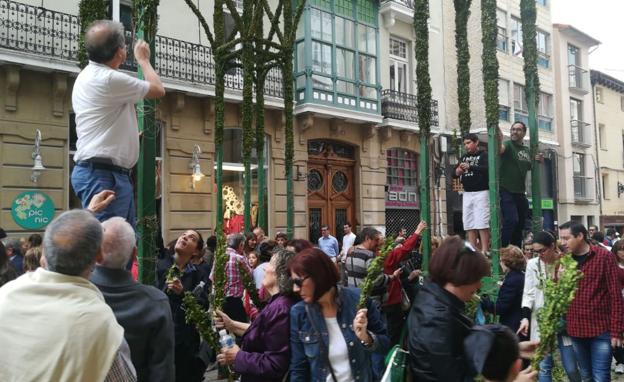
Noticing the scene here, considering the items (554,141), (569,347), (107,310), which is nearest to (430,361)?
(107,310)

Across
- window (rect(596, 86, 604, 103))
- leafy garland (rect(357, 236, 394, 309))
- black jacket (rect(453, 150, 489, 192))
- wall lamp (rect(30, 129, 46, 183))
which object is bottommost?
leafy garland (rect(357, 236, 394, 309))

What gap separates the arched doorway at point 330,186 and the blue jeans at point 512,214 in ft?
37.1

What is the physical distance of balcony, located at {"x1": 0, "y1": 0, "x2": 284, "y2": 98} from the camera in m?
12.3

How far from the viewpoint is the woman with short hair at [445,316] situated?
269cm

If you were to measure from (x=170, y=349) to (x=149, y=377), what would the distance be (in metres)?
0.16

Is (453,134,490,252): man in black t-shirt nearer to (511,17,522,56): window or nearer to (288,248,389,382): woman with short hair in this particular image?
(288,248,389,382): woman with short hair

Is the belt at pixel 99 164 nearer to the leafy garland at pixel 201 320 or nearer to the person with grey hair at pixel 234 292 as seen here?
the leafy garland at pixel 201 320

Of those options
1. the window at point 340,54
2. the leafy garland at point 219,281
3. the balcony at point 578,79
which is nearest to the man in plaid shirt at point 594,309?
the leafy garland at point 219,281

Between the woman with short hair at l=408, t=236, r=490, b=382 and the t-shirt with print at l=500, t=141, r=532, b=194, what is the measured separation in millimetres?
4320

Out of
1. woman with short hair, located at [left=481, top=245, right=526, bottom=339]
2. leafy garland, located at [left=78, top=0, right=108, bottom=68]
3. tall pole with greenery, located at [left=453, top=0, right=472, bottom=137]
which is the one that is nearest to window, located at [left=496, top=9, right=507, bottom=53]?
tall pole with greenery, located at [left=453, top=0, right=472, bottom=137]

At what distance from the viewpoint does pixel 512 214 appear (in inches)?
284

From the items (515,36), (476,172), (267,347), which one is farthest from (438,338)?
(515,36)

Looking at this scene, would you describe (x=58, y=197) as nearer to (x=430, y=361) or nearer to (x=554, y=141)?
(x=430, y=361)

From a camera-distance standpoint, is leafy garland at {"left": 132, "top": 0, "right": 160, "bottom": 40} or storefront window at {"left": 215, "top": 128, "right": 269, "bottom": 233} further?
storefront window at {"left": 215, "top": 128, "right": 269, "bottom": 233}
